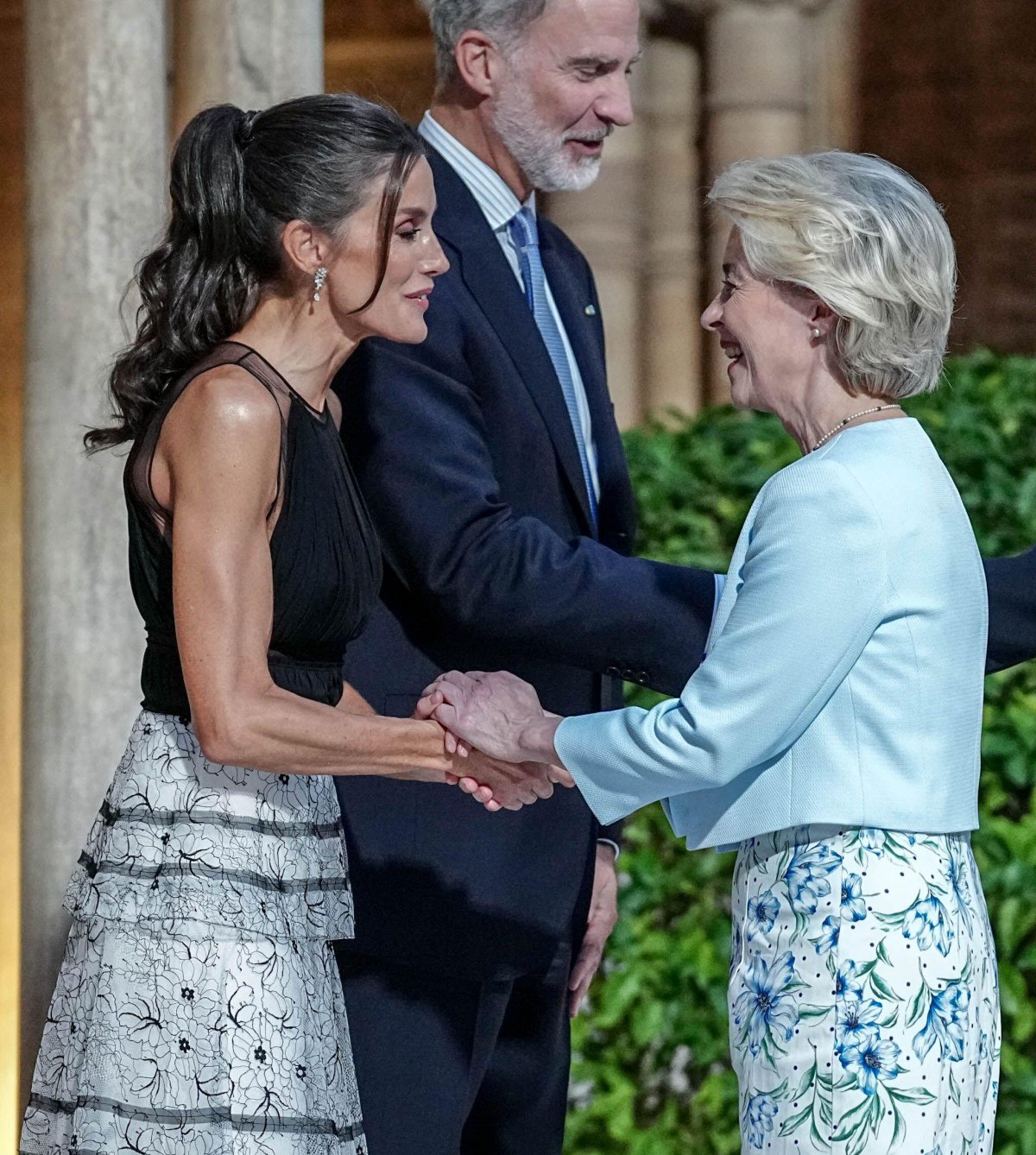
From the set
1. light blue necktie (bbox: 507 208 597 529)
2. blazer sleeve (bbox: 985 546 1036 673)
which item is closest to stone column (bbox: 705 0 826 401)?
light blue necktie (bbox: 507 208 597 529)

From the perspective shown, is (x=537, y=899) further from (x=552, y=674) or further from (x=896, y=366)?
(x=896, y=366)

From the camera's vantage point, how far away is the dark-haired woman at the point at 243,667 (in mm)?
2215

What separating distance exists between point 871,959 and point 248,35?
260cm

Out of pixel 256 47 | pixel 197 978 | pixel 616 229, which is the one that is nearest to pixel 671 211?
pixel 616 229

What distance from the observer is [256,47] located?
3.97 meters

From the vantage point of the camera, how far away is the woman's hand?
98.1 inches

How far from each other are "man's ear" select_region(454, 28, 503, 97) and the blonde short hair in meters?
0.77

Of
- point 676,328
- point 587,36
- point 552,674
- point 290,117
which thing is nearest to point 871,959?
point 552,674

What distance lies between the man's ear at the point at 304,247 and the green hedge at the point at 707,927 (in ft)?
5.31

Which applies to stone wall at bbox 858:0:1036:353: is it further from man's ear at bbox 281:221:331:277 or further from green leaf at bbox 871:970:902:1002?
green leaf at bbox 871:970:902:1002

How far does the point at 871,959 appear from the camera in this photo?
2.11 m

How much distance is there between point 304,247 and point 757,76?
4022 millimetres

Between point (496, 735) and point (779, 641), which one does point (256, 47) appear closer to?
point (496, 735)

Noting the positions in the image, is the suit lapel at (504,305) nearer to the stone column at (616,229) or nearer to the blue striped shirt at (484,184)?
the blue striped shirt at (484,184)
